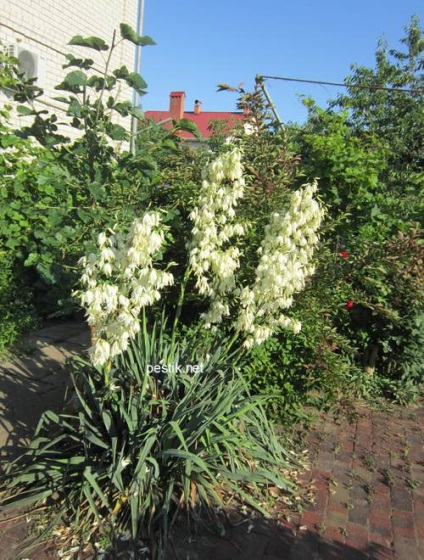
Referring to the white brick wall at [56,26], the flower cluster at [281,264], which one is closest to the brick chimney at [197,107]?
the white brick wall at [56,26]

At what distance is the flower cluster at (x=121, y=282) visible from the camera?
2.36m

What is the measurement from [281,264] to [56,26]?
681 cm

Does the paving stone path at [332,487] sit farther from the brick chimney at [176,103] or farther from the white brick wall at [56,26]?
the brick chimney at [176,103]

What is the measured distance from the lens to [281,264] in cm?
274

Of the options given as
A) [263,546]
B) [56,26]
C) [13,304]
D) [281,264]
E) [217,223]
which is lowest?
[263,546]

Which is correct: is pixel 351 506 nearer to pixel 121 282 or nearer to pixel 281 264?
pixel 281 264

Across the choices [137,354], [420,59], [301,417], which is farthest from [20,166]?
[420,59]

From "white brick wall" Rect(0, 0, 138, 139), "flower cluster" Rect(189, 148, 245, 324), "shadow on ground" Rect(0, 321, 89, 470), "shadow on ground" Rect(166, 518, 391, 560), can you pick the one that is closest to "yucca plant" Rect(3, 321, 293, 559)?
"shadow on ground" Rect(166, 518, 391, 560)

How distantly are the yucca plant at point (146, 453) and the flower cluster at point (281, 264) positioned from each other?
1.41 ft

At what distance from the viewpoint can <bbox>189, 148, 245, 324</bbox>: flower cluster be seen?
2.87m

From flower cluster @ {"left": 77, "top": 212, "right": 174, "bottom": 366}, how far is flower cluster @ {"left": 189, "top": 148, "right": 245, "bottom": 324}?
19.4 inches

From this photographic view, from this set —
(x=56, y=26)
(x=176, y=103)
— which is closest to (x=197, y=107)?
(x=176, y=103)

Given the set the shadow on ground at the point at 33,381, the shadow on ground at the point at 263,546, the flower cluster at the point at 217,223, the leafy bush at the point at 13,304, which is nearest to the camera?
the shadow on ground at the point at 263,546

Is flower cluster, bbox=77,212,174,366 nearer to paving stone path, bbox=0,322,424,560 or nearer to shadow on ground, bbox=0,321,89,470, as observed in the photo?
shadow on ground, bbox=0,321,89,470
